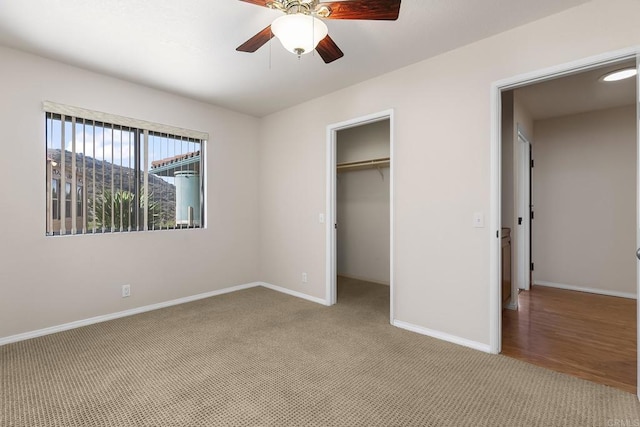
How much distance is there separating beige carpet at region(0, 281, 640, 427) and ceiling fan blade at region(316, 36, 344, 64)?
227 cm

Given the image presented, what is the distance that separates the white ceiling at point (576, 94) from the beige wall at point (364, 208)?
191 cm

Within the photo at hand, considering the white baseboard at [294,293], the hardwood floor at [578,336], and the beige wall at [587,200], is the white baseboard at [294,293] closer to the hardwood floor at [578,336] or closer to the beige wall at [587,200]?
the hardwood floor at [578,336]

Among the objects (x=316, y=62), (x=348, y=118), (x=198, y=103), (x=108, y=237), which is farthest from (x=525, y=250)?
(x=108, y=237)

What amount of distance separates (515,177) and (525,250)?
1521mm

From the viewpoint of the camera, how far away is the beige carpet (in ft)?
5.81

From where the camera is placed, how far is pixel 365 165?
4.80 metres

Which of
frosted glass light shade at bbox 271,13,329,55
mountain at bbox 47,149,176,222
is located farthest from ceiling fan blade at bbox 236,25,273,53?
mountain at bbox 47,149,176,222

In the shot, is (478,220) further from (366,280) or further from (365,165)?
(366,280)

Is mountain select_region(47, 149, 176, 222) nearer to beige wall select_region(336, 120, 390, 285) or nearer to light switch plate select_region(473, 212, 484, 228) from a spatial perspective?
beige wall select_region(336, 120, 390, 285)

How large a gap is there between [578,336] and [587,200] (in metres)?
2.46

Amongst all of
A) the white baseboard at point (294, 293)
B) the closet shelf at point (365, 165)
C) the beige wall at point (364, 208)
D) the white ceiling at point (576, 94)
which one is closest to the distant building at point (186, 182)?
the white baseboard at point (294, 293)

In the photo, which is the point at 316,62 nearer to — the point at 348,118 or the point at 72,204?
the point at 348,118

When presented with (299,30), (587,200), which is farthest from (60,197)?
(587,200)

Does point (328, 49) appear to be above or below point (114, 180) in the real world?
above
